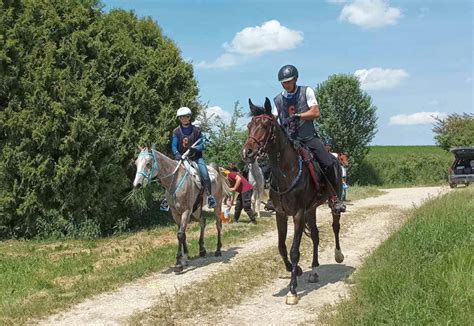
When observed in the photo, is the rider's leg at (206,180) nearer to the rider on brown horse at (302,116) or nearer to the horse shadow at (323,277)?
the horse shadow at (323,277)

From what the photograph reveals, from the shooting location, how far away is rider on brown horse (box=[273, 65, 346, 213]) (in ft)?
25.2

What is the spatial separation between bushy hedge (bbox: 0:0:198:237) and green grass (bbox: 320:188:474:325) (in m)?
9.42

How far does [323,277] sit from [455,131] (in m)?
42.1

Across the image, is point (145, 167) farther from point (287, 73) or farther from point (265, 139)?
point (287, 73)

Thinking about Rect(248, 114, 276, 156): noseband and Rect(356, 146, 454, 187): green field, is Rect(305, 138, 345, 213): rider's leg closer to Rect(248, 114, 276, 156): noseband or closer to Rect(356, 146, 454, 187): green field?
Rect(248, 114, 276, 156): noseband

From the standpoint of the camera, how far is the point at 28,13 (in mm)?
14547

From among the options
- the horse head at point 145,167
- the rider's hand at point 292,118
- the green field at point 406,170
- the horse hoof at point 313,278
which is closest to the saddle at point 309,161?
the rider's hand at point 292,118

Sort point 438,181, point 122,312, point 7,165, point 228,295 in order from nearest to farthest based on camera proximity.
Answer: point 122,312 < point 228,295 < point 7,165 < point 438,181

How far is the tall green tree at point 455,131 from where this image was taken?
138 feet

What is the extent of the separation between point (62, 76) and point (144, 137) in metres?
3.09

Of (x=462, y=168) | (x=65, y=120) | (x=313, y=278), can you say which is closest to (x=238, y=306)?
(x=313, y=278)

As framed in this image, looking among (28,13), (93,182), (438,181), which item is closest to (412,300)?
(93,182)

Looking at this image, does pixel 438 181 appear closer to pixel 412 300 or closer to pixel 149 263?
pixel 149 263

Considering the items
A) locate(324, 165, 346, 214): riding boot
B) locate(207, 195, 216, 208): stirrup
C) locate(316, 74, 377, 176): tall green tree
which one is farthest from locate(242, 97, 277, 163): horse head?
locate(316, 74, 377, 176): tall green tree
